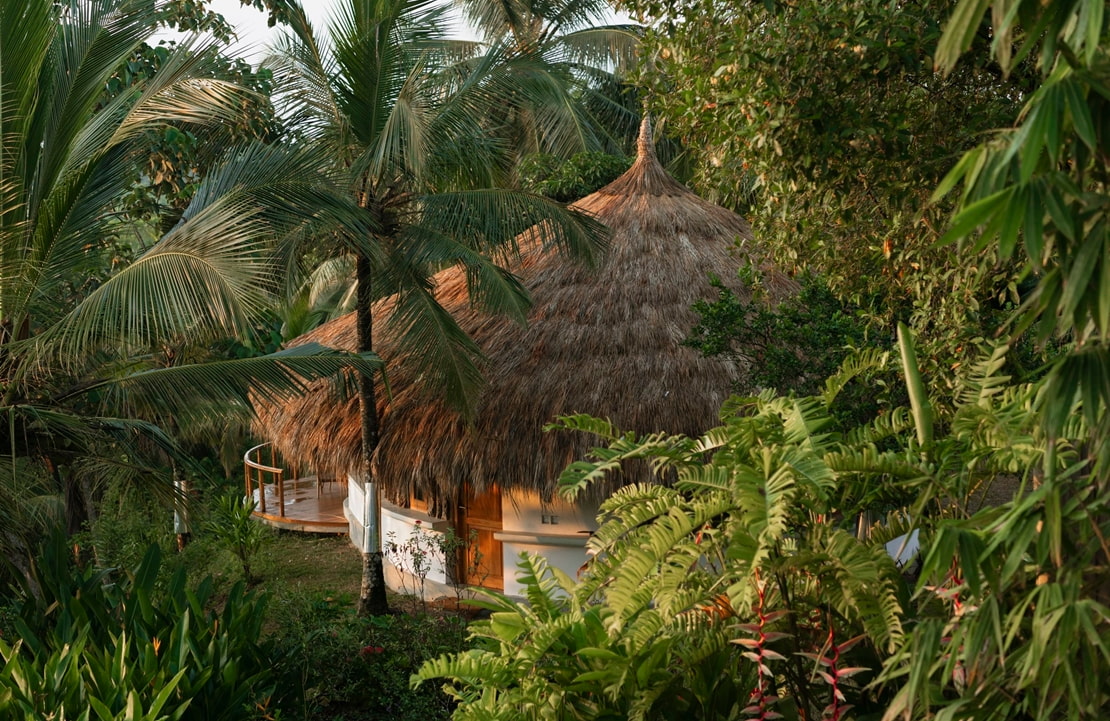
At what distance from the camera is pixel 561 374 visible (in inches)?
397

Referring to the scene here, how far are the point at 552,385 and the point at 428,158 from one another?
265 cm

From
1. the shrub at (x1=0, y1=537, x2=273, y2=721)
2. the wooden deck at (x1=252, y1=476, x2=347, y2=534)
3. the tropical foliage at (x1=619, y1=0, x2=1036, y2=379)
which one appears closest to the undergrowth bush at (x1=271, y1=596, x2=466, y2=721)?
the shrub at (x1=0, y1=537, x2=273, y2=721)

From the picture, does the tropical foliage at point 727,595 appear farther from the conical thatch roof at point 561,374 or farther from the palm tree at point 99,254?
the conical thatch roof at point 561,374

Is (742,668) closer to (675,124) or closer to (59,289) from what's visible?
(675,124)

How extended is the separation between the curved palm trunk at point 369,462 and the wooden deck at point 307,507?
4.90 metres

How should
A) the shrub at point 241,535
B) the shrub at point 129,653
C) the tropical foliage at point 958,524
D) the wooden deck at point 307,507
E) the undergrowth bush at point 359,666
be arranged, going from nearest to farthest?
the tropical foliage at point 958,524 < the shrub at point 129,653 < the undergrowth bush at point 359,666 < the shrub at point 241,535 < the wooden deck at point 307,507

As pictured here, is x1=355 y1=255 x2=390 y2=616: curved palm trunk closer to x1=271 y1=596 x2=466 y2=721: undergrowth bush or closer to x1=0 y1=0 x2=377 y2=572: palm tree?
x1=271 y1=596 x2=466 y2=721: undergrowth bush

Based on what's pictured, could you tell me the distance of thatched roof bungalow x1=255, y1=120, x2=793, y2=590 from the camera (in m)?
9.68

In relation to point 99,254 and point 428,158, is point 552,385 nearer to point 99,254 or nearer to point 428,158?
point 428,158

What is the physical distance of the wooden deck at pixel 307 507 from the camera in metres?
14.7

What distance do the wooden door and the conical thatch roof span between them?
3.01 ft

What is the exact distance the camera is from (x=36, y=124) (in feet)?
21.9

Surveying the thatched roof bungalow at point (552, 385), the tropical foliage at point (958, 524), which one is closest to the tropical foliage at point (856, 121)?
the tropical foliage at point (958, 524)

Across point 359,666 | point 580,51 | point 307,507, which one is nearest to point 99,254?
Answer: point 359,666
